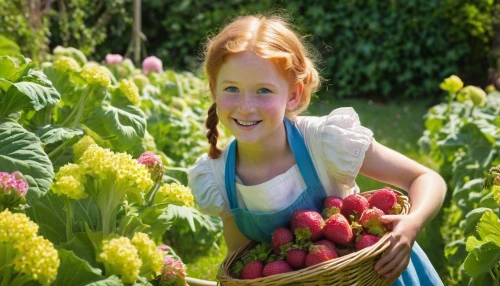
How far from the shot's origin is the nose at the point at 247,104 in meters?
2.26

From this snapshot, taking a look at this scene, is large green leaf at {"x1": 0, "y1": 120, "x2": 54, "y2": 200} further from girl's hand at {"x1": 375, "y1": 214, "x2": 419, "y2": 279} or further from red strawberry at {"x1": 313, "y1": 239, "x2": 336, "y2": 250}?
girl's hand at {"x1": 375, "y1": 214, "x2": 419, "y2": 279}

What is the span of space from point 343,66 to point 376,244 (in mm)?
6073

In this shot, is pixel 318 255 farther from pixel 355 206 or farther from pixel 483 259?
pixel 483 259

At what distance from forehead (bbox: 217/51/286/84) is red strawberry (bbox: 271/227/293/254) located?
0.45 m

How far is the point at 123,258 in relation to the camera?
168cm

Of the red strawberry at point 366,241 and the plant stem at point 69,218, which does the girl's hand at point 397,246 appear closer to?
the red strawberry at point 366,241

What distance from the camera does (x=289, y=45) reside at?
2.40 meters

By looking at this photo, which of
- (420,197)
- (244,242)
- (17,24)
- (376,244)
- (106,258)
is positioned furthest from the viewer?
(17,24)

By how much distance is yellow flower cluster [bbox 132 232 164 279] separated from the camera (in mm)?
1793

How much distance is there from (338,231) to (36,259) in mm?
844

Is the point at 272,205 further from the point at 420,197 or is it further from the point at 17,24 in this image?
the point at 17,24

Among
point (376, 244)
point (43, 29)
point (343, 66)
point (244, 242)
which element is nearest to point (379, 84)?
point (343, 66)

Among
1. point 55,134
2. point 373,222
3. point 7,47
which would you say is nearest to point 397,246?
point 373,222

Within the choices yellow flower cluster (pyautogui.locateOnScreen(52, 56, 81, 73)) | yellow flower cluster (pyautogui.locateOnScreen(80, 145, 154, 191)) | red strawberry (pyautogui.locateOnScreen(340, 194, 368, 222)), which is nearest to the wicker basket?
red strawberry (pyautogui.locateOnScreen(340, 194, 368, 222))
